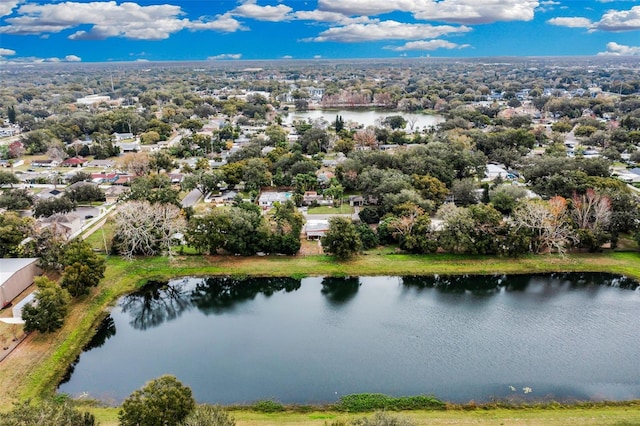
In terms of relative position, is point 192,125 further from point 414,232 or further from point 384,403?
point 384,403

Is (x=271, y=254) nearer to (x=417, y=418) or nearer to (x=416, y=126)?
(x=417, y=418)

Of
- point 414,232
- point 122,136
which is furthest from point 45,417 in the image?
point 122,136

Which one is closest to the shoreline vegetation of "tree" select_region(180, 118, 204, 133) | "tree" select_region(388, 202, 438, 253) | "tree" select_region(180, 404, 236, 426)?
"tree" select_region(388, 202, 438, 253)

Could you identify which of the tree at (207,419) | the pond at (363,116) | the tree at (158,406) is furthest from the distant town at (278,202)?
the pond at (363,116)

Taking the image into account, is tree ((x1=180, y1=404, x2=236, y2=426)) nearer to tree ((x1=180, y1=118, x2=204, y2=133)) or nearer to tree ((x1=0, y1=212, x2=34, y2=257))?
tree ((x1=0, y1=212, x2=34, y2=257))

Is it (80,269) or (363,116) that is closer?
(80,269)

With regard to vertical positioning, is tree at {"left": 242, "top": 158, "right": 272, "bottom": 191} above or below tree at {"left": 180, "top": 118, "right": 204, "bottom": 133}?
below

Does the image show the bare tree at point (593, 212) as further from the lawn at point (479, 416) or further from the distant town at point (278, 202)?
the lawn at point (479, 416)
